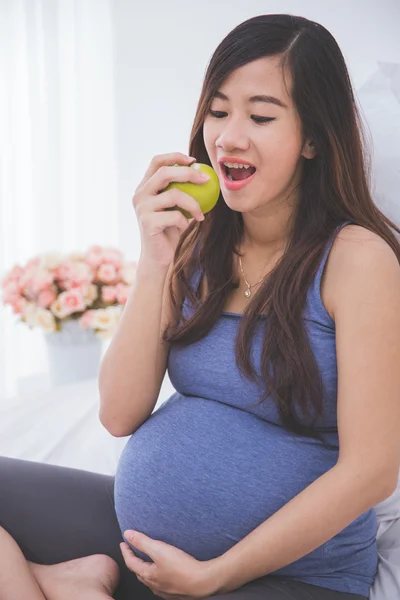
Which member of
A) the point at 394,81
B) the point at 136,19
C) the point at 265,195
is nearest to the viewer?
the point at 265,195

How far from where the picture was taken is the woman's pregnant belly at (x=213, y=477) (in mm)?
1017

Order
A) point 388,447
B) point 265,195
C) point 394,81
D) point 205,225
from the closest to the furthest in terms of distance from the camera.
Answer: point 388,447 < point 265,195 < point 205,225 < point 394,81

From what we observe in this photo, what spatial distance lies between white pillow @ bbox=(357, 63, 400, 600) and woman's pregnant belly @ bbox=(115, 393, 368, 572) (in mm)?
130

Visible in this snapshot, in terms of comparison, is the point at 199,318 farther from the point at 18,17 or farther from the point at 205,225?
the point at 18,17

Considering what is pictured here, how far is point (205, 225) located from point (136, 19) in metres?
1.74

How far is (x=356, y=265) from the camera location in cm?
103

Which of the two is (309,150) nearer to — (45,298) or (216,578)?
(216,578)

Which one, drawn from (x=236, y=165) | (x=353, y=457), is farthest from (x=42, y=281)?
(x=353, y=457)

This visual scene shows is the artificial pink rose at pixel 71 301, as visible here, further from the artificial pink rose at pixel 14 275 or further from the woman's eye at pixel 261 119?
the woman's eye at pixel 261 119

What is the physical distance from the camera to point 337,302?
3.38ft

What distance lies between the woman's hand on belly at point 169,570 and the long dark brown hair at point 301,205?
228 mm

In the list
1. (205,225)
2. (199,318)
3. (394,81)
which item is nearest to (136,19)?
(394,81)

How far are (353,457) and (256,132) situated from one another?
0.48m

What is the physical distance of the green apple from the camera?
44.6 inches
